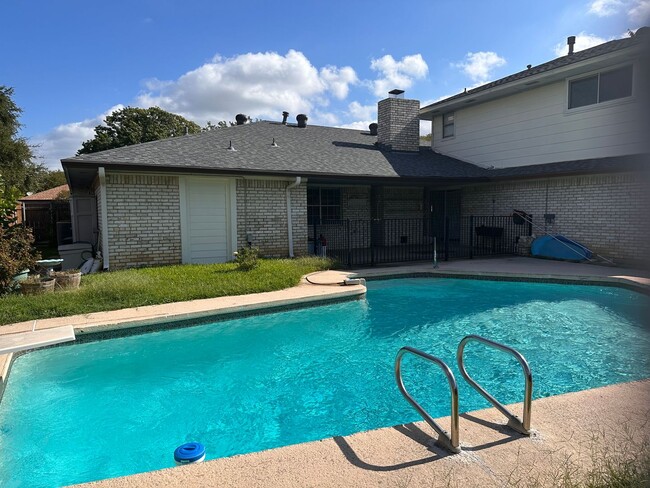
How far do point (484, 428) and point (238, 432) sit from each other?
241cm

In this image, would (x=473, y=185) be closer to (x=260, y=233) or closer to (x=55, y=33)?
(x=260, y=233)

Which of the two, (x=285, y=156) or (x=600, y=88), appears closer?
(x=600, y=88)

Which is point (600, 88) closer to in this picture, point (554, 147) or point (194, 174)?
point (554, 147)

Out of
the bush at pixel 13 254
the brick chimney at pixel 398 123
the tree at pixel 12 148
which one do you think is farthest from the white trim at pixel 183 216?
the tree at pixel 12 148

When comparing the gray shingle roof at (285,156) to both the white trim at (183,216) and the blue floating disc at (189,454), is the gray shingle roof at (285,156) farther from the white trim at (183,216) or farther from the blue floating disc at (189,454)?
the blue floating disc at (189,454)

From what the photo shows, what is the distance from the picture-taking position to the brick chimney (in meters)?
16.5

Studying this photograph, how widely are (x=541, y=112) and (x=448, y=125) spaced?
433cm

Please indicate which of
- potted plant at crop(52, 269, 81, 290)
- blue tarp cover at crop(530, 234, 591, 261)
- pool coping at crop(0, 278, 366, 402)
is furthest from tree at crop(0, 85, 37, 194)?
blue tarp cover at crop(530, 234, 591, 261)

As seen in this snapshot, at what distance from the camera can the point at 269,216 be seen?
472 inches

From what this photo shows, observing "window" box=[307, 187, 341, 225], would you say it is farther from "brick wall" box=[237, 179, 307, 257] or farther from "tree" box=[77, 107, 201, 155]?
"tree" box=[77, 107, 201, 155]

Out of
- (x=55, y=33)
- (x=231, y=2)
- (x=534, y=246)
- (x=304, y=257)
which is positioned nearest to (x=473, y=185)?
(x=534, y=246)

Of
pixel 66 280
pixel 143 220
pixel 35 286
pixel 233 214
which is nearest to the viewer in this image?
pixel 35 286

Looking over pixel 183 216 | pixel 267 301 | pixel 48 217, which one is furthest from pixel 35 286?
pixel 48 217

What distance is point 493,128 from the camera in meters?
15.4
